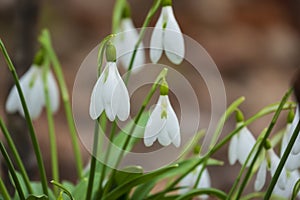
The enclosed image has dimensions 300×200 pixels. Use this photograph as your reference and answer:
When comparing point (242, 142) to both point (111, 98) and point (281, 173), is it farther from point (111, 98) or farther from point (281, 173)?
point (111, 98)

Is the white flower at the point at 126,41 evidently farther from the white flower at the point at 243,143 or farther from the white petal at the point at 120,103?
the white petal at the point at 120,103

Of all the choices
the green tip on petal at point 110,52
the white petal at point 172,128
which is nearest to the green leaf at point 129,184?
the white petal at point 172,128

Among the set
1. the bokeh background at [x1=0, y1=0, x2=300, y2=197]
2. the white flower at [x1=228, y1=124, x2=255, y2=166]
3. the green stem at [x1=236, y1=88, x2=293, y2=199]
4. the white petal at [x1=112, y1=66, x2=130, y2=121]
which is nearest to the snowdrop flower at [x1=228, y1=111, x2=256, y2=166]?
the white flower at [x1=228, y1=124, x2=255, y2=166]

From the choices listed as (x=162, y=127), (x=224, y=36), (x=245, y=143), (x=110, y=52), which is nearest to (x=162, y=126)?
(x=162, y=127)

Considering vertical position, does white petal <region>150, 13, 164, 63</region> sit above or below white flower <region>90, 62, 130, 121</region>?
above

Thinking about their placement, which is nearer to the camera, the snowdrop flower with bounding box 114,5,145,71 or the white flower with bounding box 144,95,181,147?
the white flower with bounding box 144,95,181,147

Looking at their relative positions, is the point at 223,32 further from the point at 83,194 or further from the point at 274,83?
the point at 83,194

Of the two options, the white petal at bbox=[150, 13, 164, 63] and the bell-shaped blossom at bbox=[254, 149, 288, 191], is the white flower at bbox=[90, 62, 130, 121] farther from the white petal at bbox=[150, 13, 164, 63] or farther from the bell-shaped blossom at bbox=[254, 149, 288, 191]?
the bell-shaped blossom at bbox=[254, 149, 288, 191]

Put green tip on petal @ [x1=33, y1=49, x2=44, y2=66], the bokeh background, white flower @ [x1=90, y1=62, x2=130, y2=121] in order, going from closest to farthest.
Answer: white flower @ [x1=90, y1=62, x2=130, y2=121], green tip on petal @ [x1=33, y1=49, x2=44, y2=66], the bokeh background
